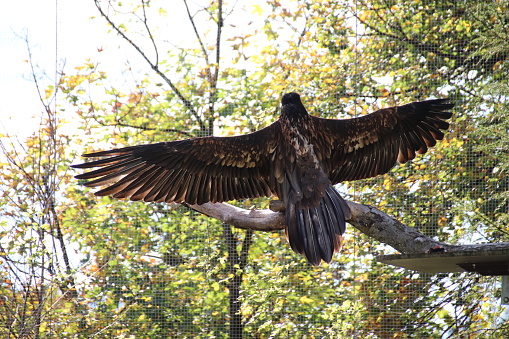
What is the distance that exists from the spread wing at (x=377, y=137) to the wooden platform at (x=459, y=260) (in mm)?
603

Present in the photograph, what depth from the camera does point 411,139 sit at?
2.73 metres

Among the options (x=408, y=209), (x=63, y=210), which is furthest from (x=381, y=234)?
(x=63, y=210)

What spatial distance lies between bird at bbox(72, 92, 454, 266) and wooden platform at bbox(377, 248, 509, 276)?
10.3 inches

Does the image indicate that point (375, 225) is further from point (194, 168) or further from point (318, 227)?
point (194, 168)

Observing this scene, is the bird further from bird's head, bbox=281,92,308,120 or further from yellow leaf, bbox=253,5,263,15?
yellow leaf, bbox=253,5,263,15

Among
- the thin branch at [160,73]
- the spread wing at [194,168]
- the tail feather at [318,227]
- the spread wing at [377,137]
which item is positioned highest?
the thin branch at [160,73]

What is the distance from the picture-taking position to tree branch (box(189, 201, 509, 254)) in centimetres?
A: 220

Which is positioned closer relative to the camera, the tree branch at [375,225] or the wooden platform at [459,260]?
the wooden platform at [459,260]

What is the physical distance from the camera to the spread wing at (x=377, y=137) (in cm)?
257

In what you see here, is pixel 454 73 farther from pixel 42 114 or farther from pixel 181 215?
pixel 42 114

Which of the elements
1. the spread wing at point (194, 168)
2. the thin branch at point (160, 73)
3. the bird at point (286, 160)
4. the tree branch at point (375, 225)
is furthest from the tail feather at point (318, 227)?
the thin branch at point (160, 73)

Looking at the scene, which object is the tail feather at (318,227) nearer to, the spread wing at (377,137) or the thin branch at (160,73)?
the spread wing at (377,137)

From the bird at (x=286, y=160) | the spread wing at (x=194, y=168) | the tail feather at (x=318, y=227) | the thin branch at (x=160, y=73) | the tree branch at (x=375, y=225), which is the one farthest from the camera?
the thin branch at (x=160, y=73)

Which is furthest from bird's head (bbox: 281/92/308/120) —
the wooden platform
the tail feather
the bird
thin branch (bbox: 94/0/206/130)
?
thin branch (bbox: 94/0/206/130)
